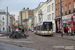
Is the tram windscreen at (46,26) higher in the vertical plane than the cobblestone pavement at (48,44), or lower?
higher

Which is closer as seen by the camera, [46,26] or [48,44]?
[48,44]

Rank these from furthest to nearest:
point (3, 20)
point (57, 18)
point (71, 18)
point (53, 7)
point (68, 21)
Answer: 1. point (3, 20)
2. point (53, 7)
3. point (57, 18)
4. point (68, 21)
5. point (71, 18)

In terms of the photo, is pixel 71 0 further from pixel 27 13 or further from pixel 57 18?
pixel 27 13

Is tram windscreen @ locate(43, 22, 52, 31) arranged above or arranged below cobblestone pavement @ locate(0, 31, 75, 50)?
above

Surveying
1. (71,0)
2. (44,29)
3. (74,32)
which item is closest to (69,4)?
(71,0)

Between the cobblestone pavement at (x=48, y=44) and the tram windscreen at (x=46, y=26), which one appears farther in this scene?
the tram windscreen at (x=46, y=26)

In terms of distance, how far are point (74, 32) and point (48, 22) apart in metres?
6.35

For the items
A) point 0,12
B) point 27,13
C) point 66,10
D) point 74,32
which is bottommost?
point 74,32

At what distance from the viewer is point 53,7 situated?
4569cm

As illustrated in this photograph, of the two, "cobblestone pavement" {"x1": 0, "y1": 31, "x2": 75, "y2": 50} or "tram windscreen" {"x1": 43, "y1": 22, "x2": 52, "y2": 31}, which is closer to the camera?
"cobblestone pavement" {"x1": 0, "y1": 31, "x2": 75, "y2": 50}

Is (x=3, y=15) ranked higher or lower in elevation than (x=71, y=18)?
higher

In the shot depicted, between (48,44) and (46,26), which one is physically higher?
(46,26)

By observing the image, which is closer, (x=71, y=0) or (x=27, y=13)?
(x=71, y=0)

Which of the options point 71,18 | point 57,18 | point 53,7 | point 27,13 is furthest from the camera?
point 27,13
